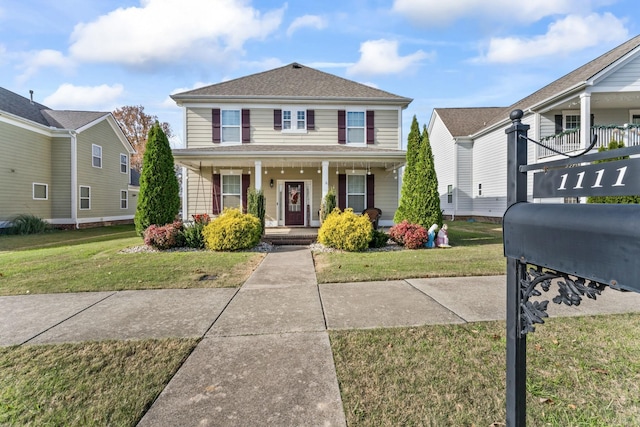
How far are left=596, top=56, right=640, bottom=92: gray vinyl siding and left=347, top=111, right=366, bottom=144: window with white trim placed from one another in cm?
931

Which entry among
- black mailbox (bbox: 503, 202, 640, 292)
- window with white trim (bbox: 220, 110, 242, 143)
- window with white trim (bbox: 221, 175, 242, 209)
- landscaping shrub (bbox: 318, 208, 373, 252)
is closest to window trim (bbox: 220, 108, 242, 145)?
window with white trim (bbox: 220, 110, 242, 143)

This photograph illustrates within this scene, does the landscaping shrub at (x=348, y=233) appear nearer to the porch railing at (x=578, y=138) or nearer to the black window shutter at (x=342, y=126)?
the black window shutter at (x=342, y=126)

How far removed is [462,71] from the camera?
13.8 m

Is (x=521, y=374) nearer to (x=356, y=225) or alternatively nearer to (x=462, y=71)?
(x=356, y=225)

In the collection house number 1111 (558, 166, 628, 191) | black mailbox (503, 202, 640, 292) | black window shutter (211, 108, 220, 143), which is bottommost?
black mailbox (503, 202, 640, 292)

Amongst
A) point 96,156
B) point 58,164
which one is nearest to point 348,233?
point 58,164

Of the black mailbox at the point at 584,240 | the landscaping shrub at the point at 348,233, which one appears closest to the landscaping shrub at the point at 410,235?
the landscaping shrub at the point at 348,233

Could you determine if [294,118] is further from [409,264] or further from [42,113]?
[42,113]

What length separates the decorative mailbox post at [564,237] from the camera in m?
0.92

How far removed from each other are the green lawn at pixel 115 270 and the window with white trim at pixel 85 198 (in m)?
9.64

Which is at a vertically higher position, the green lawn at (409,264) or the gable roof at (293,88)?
the gable roof at (293,88)

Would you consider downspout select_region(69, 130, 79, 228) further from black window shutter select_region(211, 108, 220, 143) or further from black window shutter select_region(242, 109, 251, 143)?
black window shutter select_region(242, 109, 251, 143)

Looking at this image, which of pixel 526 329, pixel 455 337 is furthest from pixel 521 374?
pixel 455 337

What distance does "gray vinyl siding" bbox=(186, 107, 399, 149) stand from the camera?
44.0 feet
